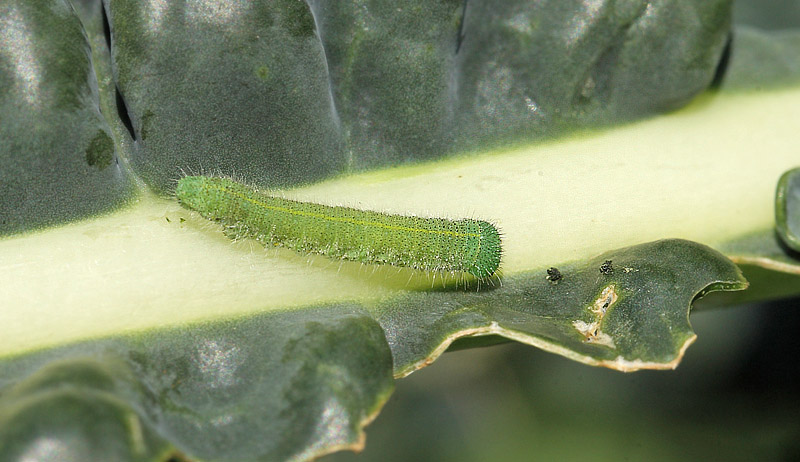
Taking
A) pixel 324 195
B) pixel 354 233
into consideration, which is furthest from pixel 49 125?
pixel 354 233

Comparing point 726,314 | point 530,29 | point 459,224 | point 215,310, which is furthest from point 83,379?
point 726,314

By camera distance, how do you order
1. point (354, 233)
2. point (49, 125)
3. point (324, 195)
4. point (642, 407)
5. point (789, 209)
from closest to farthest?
point (49, 125) < point (354, 233) < point (324, 195) < point (789, 209) < point (642, 407)

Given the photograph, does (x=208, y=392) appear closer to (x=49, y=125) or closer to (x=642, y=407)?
(x=49, y=125)

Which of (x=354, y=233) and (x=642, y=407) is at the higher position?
(x=354, y=233)

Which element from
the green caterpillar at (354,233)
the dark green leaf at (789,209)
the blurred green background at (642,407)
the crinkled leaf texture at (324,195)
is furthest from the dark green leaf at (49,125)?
the blurred green background at (642,407)

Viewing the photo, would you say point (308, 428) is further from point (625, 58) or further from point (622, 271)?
point (625, 58)

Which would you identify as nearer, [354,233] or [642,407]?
[354,233]

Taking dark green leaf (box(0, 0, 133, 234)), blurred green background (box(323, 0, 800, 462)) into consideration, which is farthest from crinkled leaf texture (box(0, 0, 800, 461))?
blurred green background (box(323, 0, 800, 462))
